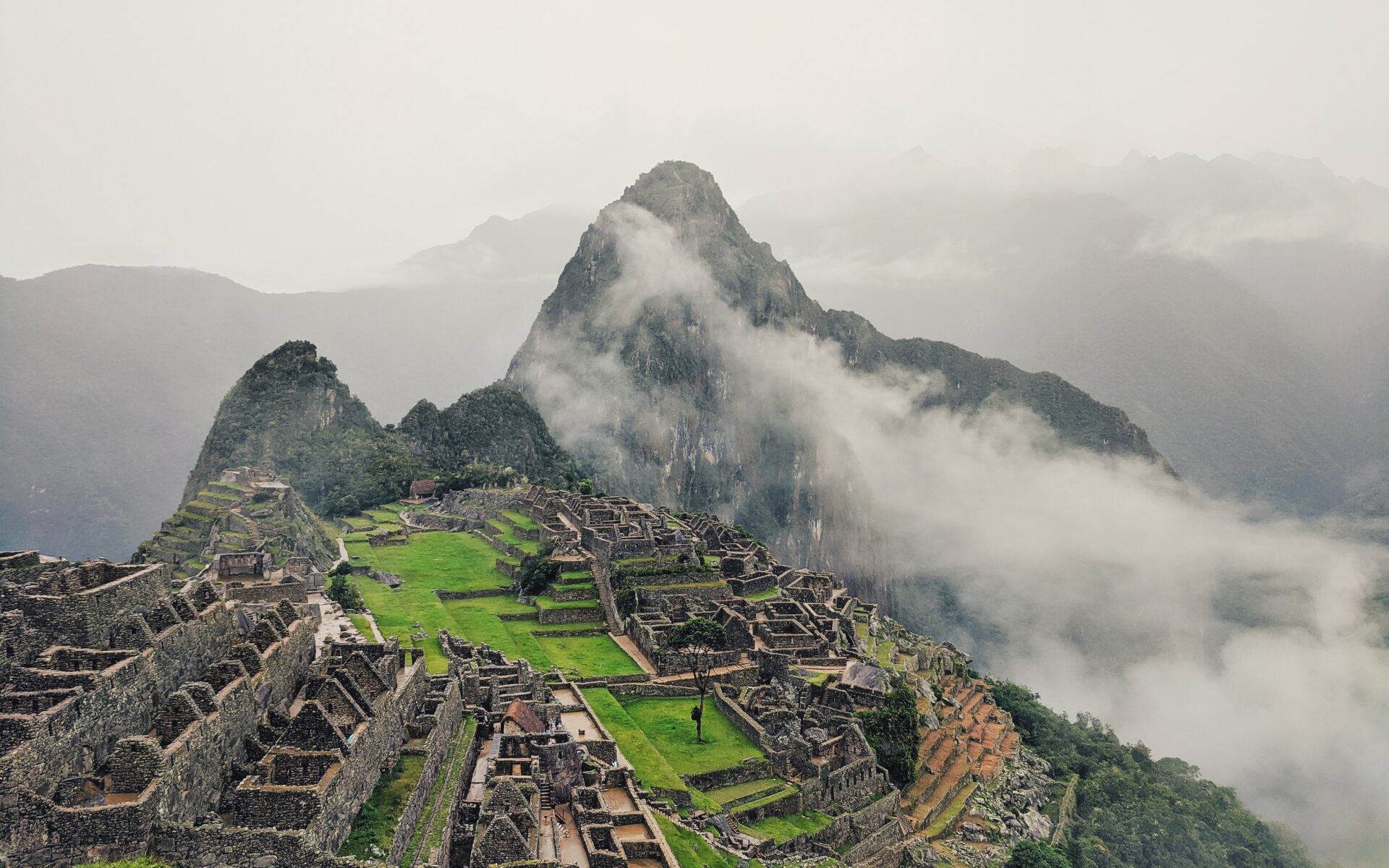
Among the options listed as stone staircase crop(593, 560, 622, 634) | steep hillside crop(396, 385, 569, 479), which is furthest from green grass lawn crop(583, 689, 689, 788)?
steep hillside crop(396, 385, 569, 479)

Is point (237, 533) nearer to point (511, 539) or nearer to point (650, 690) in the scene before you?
point (511, 539)

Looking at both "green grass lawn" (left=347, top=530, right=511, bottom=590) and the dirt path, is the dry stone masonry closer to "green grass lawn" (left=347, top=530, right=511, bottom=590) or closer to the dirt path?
the dirt path

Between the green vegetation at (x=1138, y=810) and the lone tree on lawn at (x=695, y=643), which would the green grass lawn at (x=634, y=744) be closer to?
the lone tree on lawn at (x=695, y=643)

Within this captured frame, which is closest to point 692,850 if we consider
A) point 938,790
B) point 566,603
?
point 938,790

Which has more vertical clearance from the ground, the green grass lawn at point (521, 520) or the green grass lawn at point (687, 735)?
the green grass lawn at point (521, 520)

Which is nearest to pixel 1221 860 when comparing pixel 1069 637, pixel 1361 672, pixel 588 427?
pixel 1361 672

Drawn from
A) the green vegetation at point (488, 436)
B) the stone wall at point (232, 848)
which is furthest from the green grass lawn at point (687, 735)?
the green vegetation at point (488, 436)
